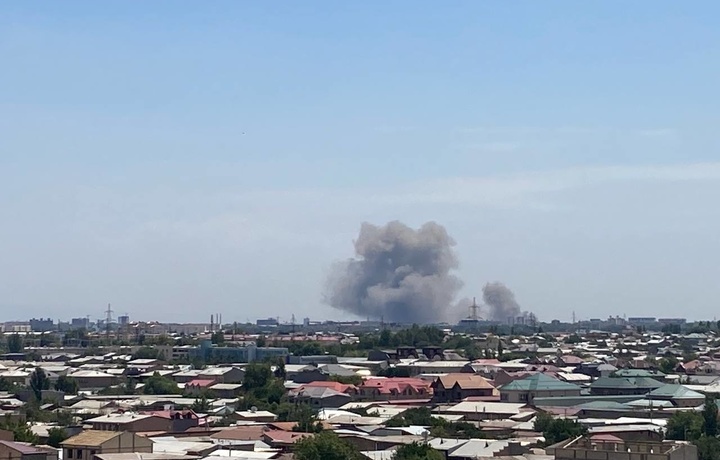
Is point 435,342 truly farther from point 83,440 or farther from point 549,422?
point 83,440

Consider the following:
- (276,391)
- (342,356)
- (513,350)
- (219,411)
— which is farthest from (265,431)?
(513,350)

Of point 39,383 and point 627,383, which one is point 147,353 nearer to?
point 39,383

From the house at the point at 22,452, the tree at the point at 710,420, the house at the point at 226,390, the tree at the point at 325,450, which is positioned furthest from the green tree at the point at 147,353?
the house at the point at 22,452

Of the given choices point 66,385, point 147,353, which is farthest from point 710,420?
point 147,353

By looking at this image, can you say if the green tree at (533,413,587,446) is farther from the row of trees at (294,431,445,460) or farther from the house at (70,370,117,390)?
the house at (70,370,117,390)

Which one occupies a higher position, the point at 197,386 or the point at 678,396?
the point at 197,386
